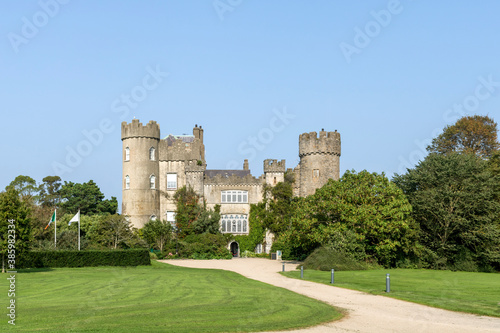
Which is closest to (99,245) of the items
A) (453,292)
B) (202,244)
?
(202,244)

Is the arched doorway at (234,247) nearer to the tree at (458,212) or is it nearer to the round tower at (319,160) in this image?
the round tower at (319,160)

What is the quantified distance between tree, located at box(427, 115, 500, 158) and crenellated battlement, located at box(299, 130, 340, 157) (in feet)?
33.8

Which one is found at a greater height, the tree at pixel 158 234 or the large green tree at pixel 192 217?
the large green tree at pixel 192 217

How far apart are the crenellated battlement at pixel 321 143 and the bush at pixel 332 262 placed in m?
18.9

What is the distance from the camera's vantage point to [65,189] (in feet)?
212

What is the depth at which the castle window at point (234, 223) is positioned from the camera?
52.8 m

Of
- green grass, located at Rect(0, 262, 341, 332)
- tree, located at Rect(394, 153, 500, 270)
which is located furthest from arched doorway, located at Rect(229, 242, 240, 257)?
green grass, located at Rect(0, 262, 341, 332)

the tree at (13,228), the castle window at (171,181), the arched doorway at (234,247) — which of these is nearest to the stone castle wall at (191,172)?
the castle window at (171,181)

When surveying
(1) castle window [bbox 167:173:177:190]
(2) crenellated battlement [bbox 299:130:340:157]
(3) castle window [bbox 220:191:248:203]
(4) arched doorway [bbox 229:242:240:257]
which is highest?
(2) crenellated battlement [bbox 299:130:340:157]

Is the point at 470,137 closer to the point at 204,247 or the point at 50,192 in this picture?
the point at 204,247

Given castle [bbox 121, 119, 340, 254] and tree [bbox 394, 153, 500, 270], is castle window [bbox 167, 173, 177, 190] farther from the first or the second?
tree [bbox 394, 153, 500, 270]

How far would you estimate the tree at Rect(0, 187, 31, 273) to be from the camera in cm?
3012

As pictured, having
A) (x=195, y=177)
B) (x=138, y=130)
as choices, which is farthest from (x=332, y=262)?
(x=138, y=130)

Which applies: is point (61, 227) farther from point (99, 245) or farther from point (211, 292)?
point (211, 292)
